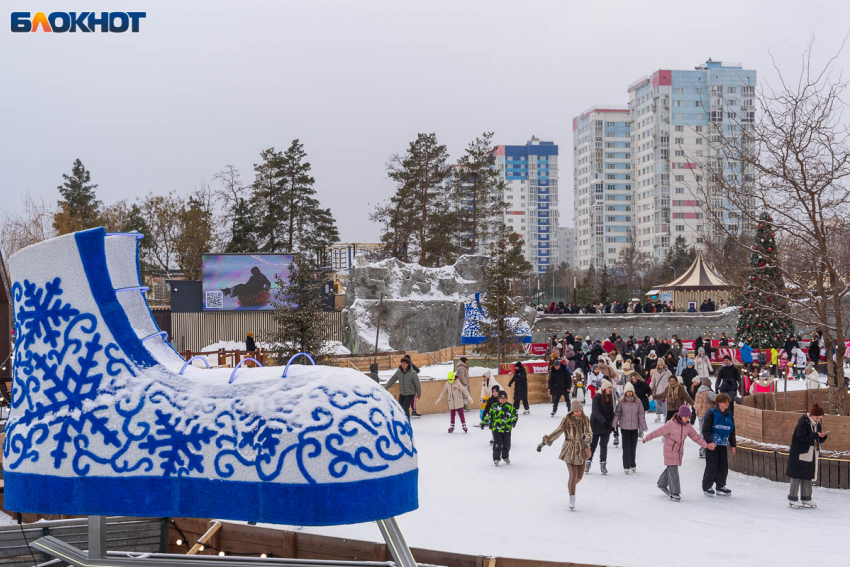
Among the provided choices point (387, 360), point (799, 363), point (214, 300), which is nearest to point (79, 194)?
point (214, 300)

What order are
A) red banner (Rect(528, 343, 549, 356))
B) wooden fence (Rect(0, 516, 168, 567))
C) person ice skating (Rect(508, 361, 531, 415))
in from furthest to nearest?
red banner (Rect(528, 343, 549, 356)) < person ice skating (Rect(508, 361, 531, 415)) < wooden fence (Rect(0, 516, 168, 567))

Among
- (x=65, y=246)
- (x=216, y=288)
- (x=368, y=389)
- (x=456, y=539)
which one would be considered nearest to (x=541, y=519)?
(x=456, y=539)

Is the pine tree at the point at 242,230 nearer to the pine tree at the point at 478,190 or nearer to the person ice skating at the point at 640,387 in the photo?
the pine tree at the point at 478,190

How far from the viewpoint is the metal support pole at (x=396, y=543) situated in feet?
13.3

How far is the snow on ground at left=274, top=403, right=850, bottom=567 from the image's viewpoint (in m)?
8.38

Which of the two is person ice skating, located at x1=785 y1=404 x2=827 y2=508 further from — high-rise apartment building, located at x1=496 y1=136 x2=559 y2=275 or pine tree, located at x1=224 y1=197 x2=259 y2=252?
high-rise apartment building, located at x1=496 y1=136 x2=559 y2=275

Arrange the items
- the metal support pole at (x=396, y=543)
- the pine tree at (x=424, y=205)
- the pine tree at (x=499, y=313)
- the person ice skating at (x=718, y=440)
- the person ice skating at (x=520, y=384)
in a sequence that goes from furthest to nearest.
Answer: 1. the pine tree at (x=424, y=205)
2. the pine tree at (x=499, y=313)
3. the person ice skating at (x=520, y=384)
4. the person ice skating at (x=718, y=440)
5. the metal support pole at (x=396, y=543)

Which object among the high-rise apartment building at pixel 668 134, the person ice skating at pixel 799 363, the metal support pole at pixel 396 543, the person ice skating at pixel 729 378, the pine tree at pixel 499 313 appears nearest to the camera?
the metal support pole at pixel 396 543

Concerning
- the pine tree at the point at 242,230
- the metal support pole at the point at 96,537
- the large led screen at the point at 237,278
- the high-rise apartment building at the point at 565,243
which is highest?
the high-rise apartment building at the point at 565,243

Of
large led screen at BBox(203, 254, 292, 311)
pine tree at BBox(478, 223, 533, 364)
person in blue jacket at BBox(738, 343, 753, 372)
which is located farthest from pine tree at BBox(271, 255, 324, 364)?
large led screen at BBox(203, 254, 292, 311)

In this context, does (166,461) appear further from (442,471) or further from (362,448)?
(442,471)

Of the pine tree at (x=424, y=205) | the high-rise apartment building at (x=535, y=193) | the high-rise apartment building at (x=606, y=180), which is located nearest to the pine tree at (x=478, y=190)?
the pine tree at (x=424, y=205)

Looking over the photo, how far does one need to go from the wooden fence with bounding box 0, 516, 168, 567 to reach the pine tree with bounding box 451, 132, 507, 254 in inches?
1736

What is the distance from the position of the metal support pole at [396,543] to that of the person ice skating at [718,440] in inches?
317
